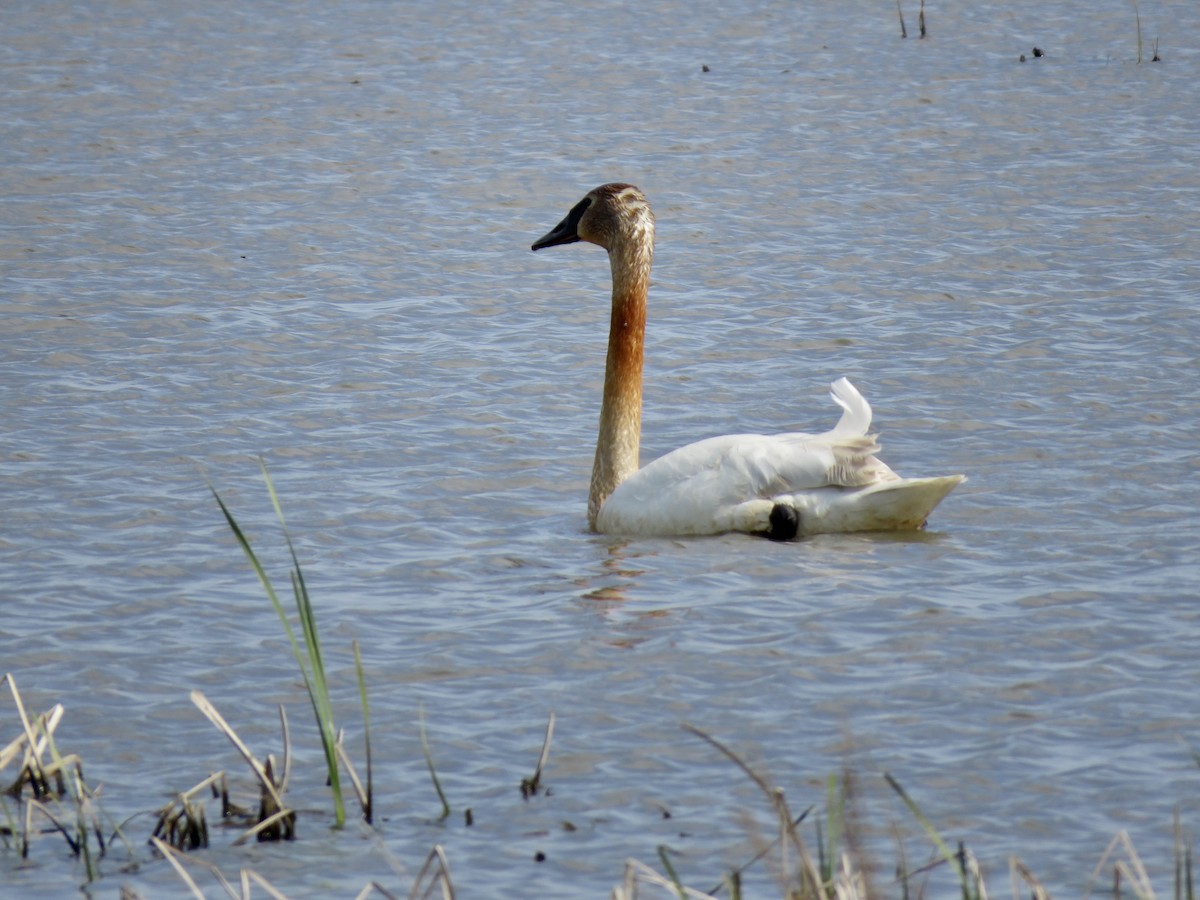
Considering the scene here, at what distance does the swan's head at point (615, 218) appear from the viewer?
9062mm

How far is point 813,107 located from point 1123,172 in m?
3.97

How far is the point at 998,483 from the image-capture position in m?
8.80

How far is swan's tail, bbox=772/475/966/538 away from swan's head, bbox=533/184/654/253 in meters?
1.66

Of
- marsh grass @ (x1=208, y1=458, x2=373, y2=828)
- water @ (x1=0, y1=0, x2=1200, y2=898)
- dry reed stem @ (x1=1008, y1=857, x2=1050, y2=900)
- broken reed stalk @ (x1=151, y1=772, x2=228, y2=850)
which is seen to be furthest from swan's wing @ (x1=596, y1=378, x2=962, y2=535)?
dry reed stem @ (x1=1008, y1=857, x2=1050, y2=900)

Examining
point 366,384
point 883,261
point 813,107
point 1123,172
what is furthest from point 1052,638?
point 813,107

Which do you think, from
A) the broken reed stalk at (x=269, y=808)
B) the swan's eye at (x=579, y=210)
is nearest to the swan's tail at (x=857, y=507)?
A: the swan's eye at (x=579, y=210)

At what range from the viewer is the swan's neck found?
854 centimetres

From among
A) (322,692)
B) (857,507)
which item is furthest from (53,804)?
(857,507)

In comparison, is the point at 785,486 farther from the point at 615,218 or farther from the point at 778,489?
the point at 615,218

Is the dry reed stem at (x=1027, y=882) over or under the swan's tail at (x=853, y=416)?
under

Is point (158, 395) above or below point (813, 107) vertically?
below

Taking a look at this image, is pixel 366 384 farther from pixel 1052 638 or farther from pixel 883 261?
pixel 1052 638

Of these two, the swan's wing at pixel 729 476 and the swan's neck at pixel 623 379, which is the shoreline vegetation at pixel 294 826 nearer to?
the swan's wing at pixel 729 476

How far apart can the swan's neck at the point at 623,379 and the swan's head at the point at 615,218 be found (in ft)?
0.10
